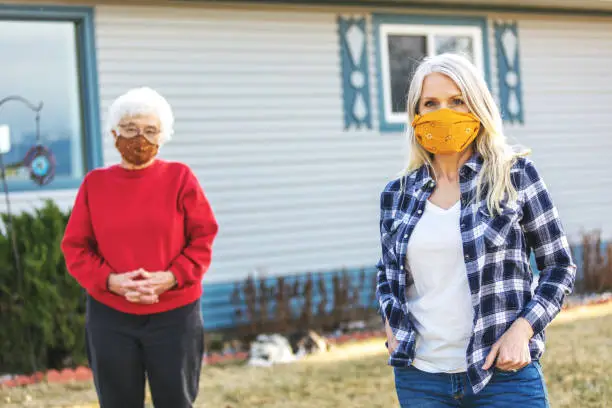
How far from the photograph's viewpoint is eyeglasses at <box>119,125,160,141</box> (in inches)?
148

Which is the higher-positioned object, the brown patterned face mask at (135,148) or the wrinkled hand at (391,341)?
the brown patterned face mask at (135,148)

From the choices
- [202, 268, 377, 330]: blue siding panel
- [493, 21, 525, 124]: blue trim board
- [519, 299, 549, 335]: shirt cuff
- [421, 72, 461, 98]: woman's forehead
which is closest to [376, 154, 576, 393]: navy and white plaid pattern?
[519, 299, 549, 335]: shirt cuff

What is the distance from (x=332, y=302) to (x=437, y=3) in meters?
3.77

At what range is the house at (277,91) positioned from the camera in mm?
8594

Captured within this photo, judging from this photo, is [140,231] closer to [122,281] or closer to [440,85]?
[122,281]

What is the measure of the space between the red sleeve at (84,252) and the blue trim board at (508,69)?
7.91 meters

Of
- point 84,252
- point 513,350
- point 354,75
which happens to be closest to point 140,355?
point 84,252

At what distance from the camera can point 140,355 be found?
11.9 feet

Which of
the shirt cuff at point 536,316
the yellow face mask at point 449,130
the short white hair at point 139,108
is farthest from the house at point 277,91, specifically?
the shirt cuff at point 536,316

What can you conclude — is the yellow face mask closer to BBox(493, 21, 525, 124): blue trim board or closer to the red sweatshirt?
the red sweatshirt

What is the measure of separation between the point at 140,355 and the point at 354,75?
22.2ft

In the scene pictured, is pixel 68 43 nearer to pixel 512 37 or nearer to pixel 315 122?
pixel 315 122

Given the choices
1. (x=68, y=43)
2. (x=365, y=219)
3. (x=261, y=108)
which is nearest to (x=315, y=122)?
(x=261, y=108)

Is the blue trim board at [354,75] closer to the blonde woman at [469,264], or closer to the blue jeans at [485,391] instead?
the blonde woman at [469,264]
